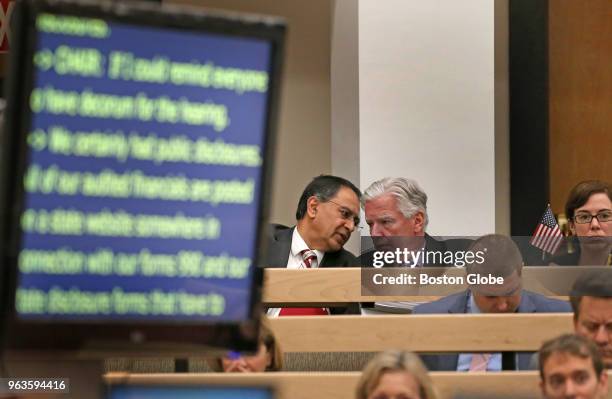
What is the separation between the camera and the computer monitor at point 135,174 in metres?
1.69

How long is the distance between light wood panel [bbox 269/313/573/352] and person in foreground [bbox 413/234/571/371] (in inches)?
4.4

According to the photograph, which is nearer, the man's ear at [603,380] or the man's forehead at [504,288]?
the man's ear at [603,380]

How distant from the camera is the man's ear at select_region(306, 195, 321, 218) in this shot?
501cm

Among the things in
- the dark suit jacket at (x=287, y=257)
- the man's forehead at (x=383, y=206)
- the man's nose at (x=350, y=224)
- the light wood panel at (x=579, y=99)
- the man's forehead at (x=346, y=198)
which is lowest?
the dark suit jacket at (x=287, y=257)

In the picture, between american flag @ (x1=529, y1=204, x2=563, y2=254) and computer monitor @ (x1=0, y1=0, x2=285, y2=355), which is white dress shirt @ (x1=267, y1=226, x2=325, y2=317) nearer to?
american flag @ (x1=529, y1=204, x2=563, y2=254)

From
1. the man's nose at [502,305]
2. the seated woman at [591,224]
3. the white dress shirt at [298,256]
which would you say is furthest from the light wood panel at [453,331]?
the white dress shirt at [298,256]

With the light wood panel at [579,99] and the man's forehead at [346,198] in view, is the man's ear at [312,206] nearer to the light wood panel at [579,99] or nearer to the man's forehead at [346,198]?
the man's forehead at [346,198]

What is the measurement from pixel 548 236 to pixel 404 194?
915 mm

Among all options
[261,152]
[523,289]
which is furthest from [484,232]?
[261,152]

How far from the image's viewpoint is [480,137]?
6.46m

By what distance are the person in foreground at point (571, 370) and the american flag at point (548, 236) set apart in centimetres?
234

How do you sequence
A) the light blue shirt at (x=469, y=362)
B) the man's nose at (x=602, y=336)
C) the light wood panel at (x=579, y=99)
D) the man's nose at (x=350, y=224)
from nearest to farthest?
the man's nose at (x=602, y=336), the light blue shirt at (x=469, y=362), the man's nose at (x=350, y=224), the light wood panel at (x=579, y=99)

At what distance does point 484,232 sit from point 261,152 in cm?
482

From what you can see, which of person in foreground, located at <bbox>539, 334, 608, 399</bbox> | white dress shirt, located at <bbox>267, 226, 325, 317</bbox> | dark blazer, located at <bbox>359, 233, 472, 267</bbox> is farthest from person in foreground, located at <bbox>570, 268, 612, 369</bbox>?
white dress shirt, located at <bbox>267, 226, 325, 317</bbox>
